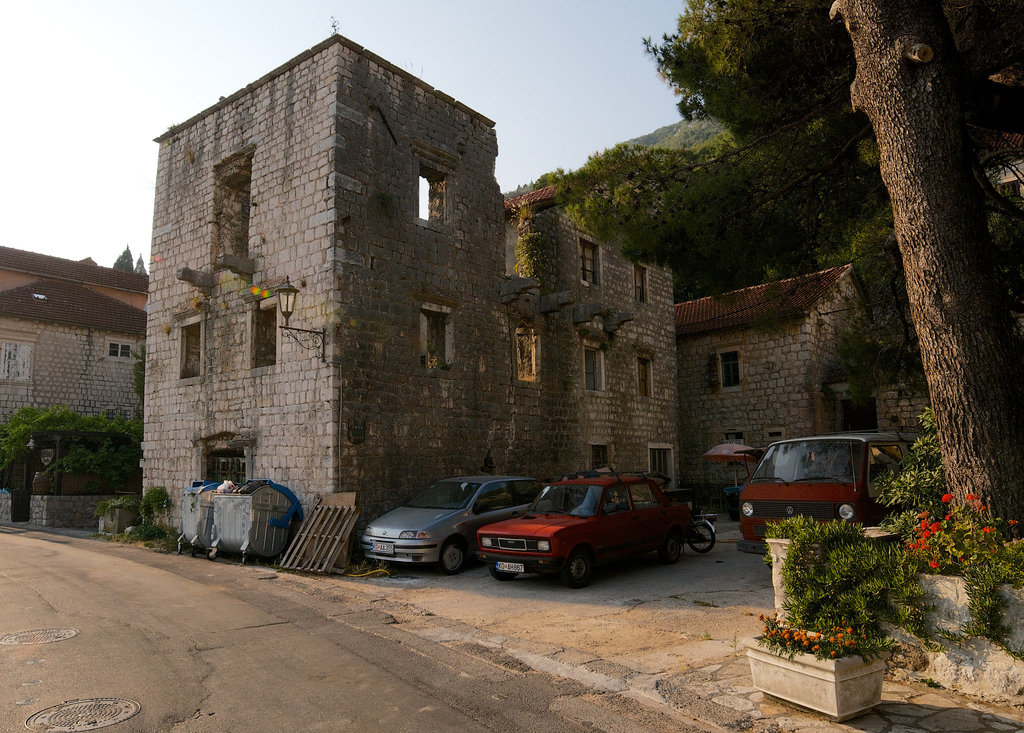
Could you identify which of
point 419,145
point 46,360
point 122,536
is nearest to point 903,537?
point 419,145

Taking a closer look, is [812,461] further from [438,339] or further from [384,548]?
[438,339]

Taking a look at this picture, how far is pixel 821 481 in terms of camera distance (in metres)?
8.74

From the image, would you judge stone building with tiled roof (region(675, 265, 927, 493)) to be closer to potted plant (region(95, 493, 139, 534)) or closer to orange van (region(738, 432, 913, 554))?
orange van (region(738, 432, 913, 554))

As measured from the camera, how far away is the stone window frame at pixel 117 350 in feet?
86.6

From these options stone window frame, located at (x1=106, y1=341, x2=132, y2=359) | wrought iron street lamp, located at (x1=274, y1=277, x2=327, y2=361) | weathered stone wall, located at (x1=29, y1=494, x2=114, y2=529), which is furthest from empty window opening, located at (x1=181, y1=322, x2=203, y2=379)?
stone window frame, located at (x1=106, y1=341, x2=132, y2=359)

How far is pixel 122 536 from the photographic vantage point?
15086mm

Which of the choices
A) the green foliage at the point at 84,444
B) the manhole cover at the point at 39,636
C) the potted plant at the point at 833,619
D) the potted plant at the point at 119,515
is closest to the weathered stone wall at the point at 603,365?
the potted plant at the point at 119,515

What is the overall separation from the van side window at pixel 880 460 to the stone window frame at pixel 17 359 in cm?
2699

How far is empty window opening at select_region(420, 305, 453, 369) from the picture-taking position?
14.1m

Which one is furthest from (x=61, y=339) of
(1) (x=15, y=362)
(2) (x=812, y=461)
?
(2) (x=812, y=461)

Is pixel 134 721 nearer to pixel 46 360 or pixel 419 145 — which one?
pixel 419 145

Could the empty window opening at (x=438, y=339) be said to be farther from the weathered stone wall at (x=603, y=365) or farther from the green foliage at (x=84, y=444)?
the green foliage at (x=84, y=444)

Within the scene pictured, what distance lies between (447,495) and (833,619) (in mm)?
7561

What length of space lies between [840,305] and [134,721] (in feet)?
72.5
